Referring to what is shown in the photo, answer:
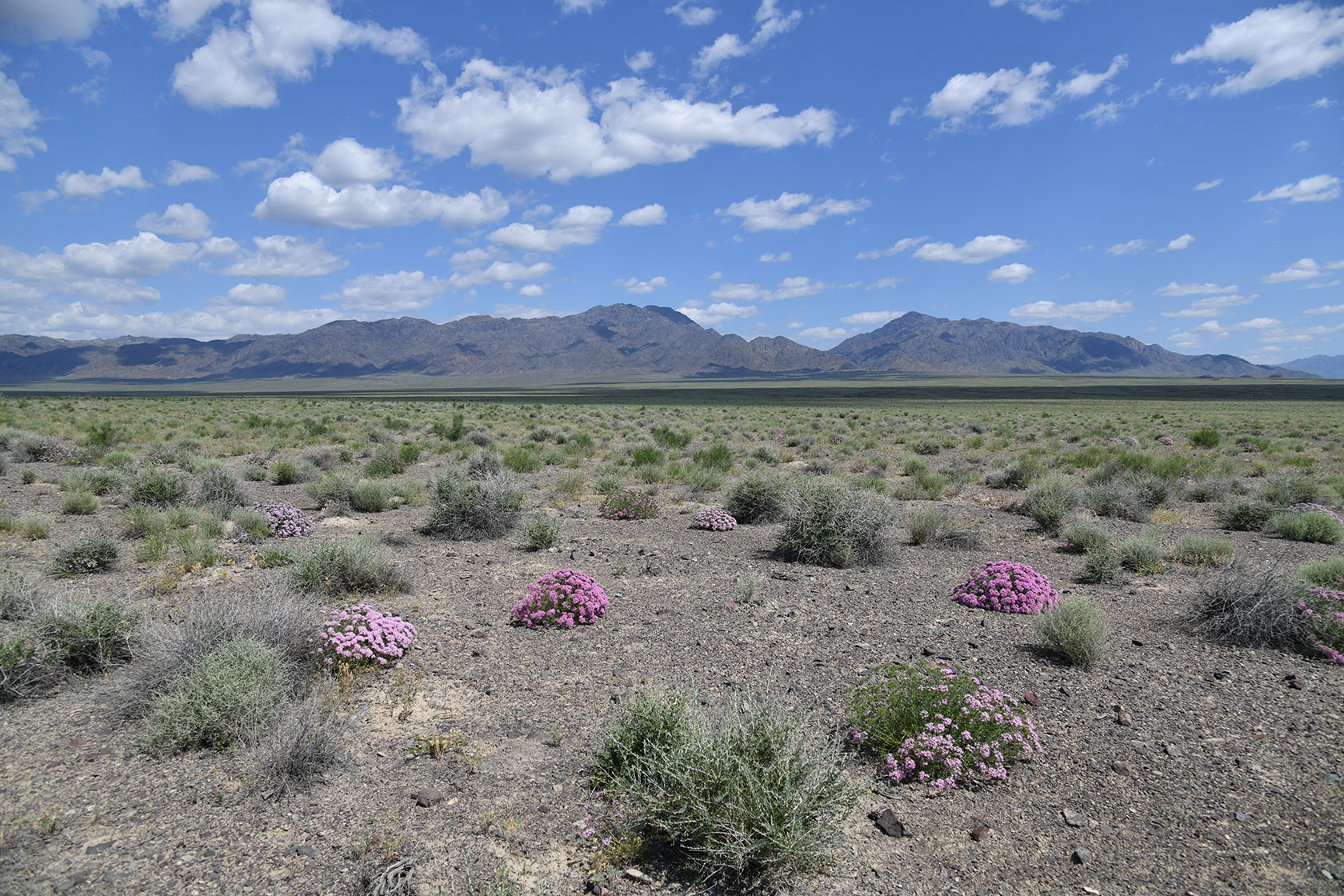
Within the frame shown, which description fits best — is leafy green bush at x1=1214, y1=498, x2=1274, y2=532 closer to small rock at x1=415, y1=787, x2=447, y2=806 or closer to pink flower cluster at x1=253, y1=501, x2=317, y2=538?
small rock at x1=415, y1=787, x2=447, y2=806

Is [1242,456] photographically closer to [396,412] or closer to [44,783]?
[44,783]

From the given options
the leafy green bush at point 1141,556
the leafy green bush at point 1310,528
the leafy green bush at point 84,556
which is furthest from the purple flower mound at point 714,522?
the leafy green bush at point 1310,528

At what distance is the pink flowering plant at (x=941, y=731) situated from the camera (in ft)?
16.3

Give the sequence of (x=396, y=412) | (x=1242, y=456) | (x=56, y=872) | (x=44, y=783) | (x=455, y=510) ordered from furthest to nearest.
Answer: (x=396, y=412) < (x=1242, y=456) < (x=455, y=510) < (x=44, y=783) < (x=56, y=872)

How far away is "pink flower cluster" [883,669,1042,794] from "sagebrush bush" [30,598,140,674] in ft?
22.2

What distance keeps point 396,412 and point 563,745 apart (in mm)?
44098

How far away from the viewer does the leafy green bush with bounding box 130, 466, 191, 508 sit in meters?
13.4

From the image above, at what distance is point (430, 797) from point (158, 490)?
12.4 metres

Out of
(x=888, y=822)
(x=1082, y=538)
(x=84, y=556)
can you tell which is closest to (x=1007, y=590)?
(x=1082, y=538)

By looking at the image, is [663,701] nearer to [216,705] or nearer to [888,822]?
[888,822]

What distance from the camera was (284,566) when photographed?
9586mm

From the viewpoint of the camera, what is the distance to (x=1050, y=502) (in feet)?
43.2

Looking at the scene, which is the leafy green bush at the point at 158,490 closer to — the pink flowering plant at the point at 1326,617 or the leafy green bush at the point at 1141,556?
the leafy green bush at the point at 1141,556

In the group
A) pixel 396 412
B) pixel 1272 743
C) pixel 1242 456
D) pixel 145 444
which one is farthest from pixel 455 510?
pixel 396 412
